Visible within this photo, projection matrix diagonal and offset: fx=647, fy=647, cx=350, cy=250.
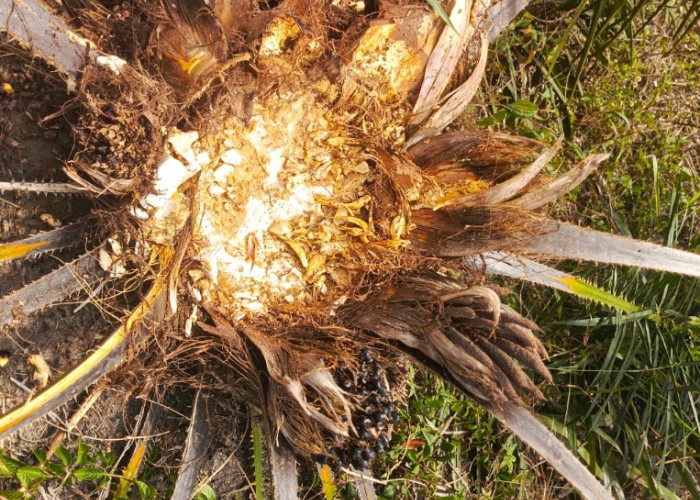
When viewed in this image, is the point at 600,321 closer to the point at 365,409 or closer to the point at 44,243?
the point at 365,409

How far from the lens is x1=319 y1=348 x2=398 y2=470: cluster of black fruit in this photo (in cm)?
161

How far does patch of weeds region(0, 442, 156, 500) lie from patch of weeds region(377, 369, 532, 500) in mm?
743

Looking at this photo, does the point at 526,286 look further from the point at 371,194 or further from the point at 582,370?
the point at 371,194

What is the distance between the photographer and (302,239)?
1.66 metres

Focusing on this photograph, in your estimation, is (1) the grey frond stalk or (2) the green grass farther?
(2) the green grass

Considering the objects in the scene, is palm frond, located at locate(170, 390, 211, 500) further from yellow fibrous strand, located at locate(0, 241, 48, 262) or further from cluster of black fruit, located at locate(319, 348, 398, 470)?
yellow fibrous strand, located at locate(0, 241, 48, 262)

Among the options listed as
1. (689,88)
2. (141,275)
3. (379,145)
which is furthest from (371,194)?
(689,88)

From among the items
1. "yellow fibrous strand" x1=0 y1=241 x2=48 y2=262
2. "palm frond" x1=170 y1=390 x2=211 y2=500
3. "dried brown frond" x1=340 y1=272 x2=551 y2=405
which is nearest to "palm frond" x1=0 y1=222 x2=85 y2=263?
"yellow fibrous strand" x1=0 y1=241 x2=48 y2=262

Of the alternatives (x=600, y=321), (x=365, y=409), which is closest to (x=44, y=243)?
(x=365, y=409)

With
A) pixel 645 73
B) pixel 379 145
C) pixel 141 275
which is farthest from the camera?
pixel 645 73

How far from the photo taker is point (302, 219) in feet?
5.45

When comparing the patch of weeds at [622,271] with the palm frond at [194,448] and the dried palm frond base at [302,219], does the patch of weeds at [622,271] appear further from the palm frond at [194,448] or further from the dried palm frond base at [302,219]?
the palm frond at [194,448]

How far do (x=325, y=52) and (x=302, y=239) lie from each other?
1.54ft

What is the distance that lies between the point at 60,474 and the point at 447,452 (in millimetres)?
1108
